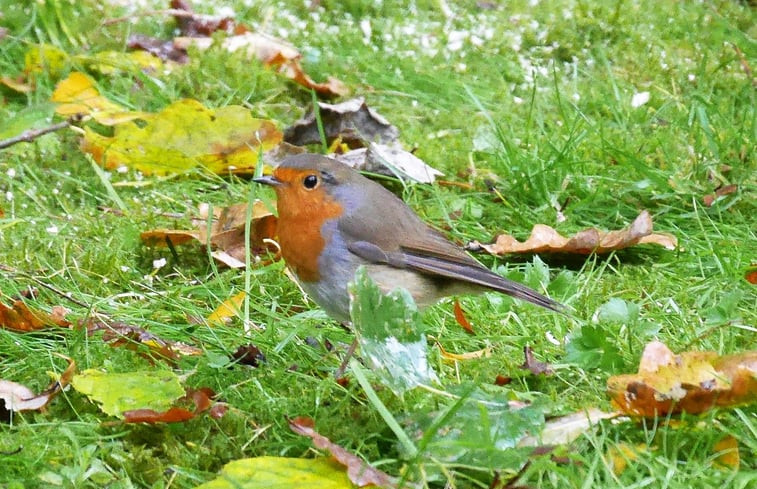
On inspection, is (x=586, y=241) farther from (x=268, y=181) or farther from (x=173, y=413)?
(x=173, y=413)

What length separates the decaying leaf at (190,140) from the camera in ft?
15.0

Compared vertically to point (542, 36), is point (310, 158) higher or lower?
higher

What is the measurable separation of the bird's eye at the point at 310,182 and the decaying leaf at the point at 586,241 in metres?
0.84

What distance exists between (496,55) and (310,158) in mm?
2601

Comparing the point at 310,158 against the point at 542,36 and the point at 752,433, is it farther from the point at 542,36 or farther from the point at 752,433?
the point at 542,36

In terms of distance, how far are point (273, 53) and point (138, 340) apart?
2.78 meters

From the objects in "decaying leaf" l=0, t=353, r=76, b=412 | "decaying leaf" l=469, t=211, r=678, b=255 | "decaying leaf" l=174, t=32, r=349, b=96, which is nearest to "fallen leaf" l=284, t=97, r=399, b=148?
"decaying leaf" l=174, t=32, r=349, b=96

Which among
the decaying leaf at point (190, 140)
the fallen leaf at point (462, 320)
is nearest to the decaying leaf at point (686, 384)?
the fallen leaf at point (462, 320)

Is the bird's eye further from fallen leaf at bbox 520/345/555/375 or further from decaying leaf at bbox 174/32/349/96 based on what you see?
decaying leaf at bbox 174/32/349/96

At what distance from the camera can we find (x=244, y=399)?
9.71 feet

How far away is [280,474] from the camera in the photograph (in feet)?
8.28

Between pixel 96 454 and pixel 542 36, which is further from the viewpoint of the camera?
pixel 542 36

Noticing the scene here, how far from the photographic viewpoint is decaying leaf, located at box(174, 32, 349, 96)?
5.47 metres

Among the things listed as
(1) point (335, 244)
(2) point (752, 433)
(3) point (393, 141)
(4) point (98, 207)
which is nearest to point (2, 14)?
(4) point (98, 207)
